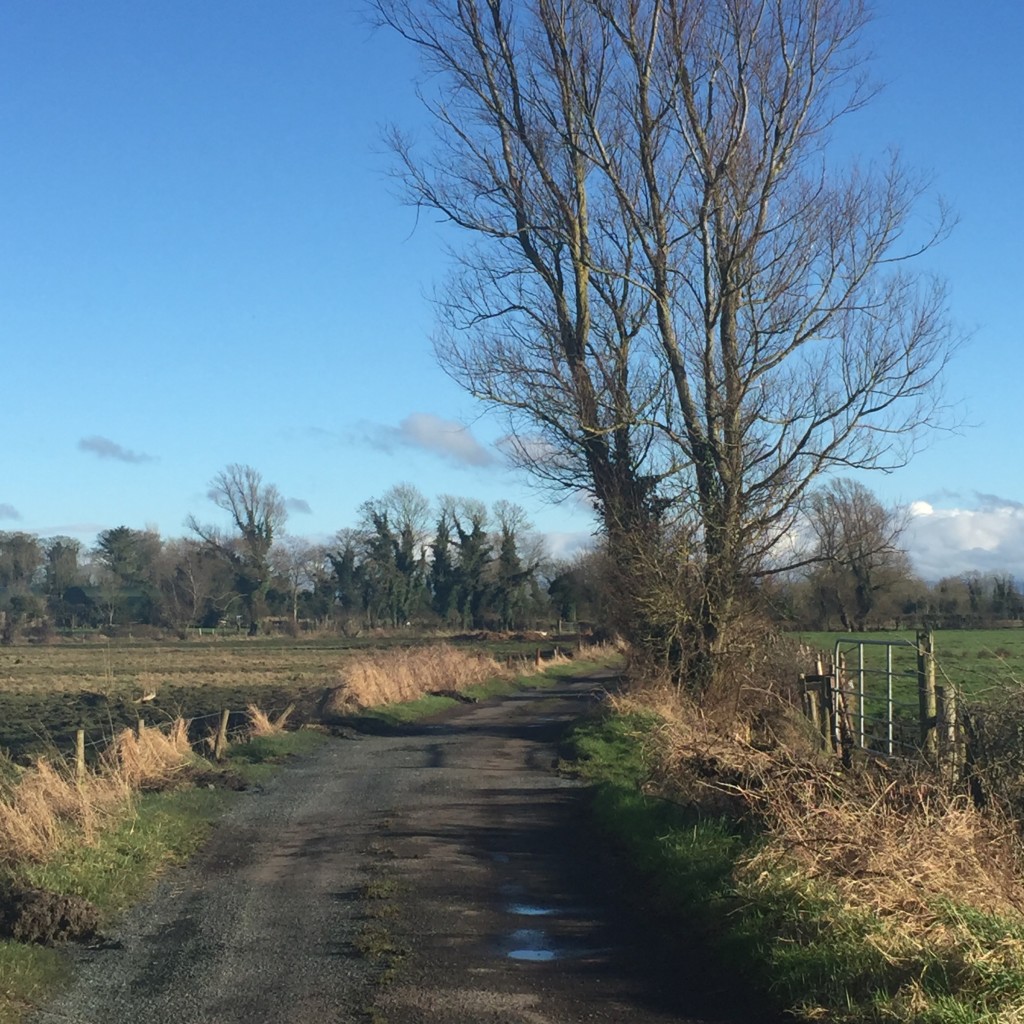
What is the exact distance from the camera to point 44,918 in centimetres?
825

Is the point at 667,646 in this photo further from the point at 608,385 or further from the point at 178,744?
the point at 178,744

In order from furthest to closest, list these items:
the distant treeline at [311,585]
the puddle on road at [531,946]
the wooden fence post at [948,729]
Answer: the distant treeline at [311,585]
the wooden fence post at [948,729]
the puddle on road at [531,946]

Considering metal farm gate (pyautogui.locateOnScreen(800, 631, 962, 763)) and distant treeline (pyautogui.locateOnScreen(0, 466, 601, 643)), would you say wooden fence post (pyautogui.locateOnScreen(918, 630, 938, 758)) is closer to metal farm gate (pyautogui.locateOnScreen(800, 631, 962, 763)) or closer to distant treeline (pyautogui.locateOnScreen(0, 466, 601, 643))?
metal farm gate (pyautogui.locateOnScreen(800, 631, 962, 763))

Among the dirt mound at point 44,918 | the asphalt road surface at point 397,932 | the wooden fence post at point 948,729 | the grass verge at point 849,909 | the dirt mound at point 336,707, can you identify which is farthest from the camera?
the dirt mound at point 336,707

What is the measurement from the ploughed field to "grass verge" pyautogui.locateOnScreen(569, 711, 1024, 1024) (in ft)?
34.0

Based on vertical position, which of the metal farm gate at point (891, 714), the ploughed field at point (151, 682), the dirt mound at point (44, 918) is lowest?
the ploughed field at point (151, 682)

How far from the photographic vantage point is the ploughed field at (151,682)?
91.0 ft

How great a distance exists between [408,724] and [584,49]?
14506 millimetres

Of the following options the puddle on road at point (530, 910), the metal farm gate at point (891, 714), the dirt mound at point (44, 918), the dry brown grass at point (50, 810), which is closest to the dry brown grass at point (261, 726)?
the dry brown grass at point (50, 810)

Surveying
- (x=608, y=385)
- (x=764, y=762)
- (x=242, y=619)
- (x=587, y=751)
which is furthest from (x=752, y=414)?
(x=242, y=619)

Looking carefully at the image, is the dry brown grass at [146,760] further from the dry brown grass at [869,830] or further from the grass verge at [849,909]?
the dry brown grass at [869,830]

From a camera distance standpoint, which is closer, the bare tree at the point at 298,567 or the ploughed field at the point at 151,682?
the ploughed field at the point at 151,682

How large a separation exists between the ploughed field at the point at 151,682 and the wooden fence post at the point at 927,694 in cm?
1163

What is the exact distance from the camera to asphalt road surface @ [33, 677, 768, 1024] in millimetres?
6785
